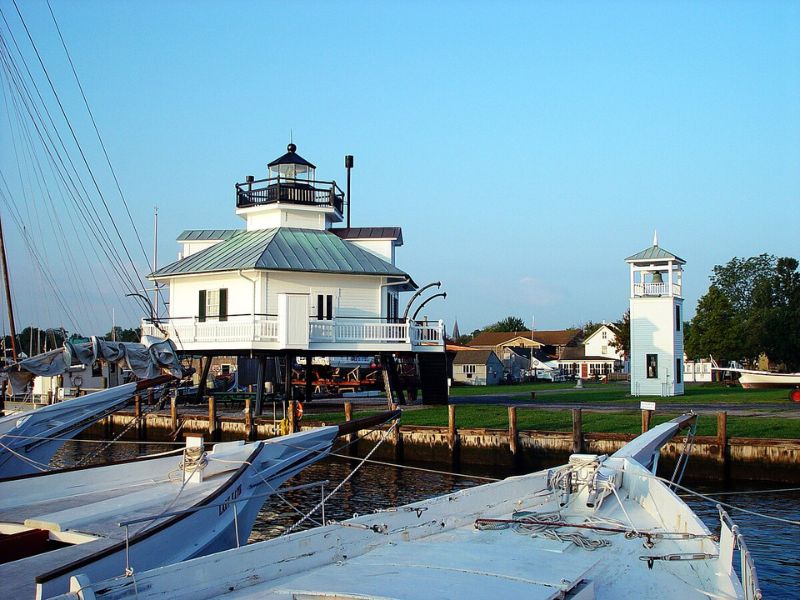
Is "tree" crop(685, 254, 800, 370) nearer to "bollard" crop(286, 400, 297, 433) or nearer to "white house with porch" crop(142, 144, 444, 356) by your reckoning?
"white house with porch" crop(142, 144, 444, 356)

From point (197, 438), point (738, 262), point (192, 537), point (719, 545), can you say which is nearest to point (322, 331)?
A: point (197, 438)

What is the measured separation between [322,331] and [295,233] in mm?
8127

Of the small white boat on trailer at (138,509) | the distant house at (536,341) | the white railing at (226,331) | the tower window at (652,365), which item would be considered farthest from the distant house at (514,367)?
the small white boat on trailer at (138,509)

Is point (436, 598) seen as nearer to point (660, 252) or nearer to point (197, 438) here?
point (197, 438)

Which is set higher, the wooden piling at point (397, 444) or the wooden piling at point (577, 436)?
the wooden piling at point (577, 436)

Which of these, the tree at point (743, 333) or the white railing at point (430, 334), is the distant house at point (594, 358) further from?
the white railing at point (430, 334)

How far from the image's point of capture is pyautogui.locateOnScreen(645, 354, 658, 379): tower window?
4616 cm

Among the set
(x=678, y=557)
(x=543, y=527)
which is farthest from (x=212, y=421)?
(x=678, y=557)

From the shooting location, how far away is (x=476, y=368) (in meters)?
79.2

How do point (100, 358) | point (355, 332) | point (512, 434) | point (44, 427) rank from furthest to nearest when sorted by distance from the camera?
1. point (355, 332)
2. point (512, 434)
3. point (100, 358)
4. point (44, 427)

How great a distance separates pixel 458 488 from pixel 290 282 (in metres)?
16.2

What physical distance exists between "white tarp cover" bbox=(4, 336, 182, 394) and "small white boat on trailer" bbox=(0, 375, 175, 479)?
2.87 meters

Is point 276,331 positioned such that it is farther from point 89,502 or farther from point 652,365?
point 652,365

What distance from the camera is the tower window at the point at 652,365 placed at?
151ft
